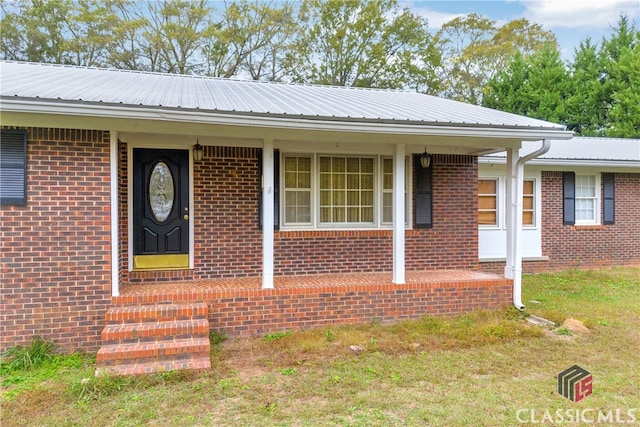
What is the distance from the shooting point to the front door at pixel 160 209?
5.75 meters

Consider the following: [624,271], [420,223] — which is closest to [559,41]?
[624,271]

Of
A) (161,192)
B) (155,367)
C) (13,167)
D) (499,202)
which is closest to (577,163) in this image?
(499,202)

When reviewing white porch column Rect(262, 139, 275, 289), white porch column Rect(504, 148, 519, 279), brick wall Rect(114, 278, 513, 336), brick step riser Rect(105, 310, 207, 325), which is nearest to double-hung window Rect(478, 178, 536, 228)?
white porch column Rect(504, 148, 519, 279)

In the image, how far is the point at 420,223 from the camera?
6.84m

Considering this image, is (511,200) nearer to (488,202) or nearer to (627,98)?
(488,202)

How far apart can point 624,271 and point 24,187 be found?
1148 centimetres

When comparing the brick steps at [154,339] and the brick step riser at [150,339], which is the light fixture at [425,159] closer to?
the brick steps at [154,339]

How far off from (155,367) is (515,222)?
518 centimetres

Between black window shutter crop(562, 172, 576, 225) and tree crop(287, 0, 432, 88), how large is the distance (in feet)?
40.4

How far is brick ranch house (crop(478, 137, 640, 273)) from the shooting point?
894cm

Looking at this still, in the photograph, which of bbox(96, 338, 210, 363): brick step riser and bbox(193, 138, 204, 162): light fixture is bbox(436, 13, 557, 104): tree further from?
bbox(96, 338, 210, 363): brick step riser

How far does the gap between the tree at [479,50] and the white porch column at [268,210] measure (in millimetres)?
19635

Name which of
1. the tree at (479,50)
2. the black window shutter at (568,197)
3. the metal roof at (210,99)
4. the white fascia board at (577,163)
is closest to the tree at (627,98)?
the tree at (479,50)

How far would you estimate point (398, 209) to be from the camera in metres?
5.59
